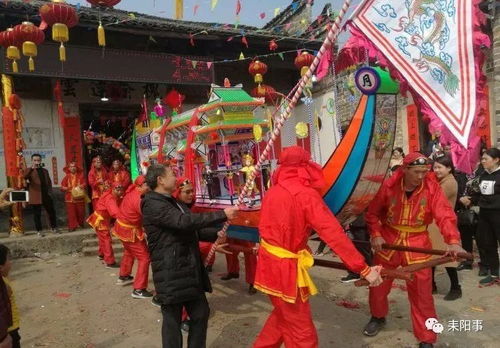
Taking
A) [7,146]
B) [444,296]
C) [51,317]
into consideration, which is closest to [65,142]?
[7,146]

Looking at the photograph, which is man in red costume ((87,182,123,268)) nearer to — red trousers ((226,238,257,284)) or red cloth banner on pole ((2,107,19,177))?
red trousers ((226,238,257,284))

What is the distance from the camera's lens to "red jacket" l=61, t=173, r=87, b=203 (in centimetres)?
841

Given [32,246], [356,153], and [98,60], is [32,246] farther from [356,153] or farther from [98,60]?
[356,153]

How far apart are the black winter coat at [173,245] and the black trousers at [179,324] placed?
10cm

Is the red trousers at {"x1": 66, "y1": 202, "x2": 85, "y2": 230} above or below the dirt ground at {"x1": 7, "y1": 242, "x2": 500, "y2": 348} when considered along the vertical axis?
above

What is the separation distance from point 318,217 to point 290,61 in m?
8.56

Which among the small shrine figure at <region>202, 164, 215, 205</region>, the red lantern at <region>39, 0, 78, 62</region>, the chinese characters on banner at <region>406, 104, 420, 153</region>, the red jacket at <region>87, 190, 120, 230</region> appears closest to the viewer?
the small shrine figure at <region>202, 164, 215, 205</region>

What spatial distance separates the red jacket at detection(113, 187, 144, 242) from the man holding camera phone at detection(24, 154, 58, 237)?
375 centimetres

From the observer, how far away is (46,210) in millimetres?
8438

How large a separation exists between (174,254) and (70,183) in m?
6.27

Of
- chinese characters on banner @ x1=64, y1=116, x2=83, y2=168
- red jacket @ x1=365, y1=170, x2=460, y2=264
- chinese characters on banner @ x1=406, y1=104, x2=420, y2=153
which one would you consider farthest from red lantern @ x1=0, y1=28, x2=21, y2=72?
chinese characters on banner @ x1=406, y1=104, x2=420, y2=153

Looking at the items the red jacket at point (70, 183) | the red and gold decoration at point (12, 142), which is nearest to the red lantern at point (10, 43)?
the red and gold decoration at point (12, 142)

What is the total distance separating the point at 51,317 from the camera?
4750 millimetres

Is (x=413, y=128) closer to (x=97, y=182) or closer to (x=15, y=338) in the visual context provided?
(x=97, y=182)
